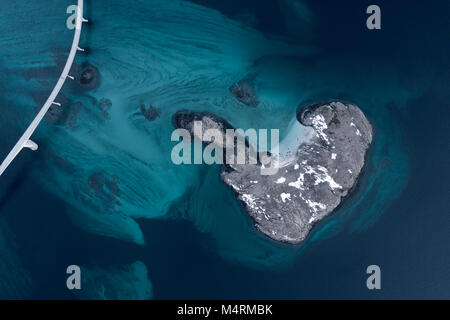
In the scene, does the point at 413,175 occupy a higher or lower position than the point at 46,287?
higher

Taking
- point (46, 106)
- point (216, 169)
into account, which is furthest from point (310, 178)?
point (46, 106)

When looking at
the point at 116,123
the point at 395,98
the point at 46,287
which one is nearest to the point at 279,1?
the point at 395,98

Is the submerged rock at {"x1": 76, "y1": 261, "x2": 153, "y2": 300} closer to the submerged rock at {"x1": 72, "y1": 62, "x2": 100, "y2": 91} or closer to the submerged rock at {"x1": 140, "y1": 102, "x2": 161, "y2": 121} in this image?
the submerged rock at {"x1": 140, "y1": 102, "x2": 161, "y2": 121}

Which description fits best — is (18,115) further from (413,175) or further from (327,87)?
(413,175)

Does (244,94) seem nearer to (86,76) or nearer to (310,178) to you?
(310,178)
